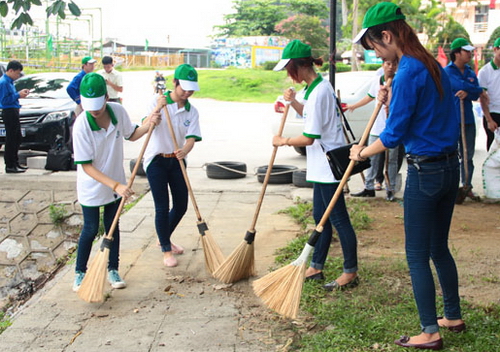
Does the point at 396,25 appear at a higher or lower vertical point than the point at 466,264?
higher

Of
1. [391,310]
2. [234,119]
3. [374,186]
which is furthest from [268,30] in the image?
[391,310]

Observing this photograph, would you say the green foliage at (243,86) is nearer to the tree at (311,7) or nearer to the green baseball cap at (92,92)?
the tree at (311,7)

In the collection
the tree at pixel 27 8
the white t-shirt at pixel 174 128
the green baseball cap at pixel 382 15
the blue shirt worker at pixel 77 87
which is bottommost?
the white t-shirt at pixel 174 128

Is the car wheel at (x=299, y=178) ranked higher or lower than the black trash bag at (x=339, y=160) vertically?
lower

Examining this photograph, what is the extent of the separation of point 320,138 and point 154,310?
1744 millimetres

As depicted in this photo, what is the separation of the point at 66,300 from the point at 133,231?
1888mm

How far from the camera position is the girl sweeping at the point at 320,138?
446 cm

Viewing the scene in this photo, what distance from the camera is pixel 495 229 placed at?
6523 mm

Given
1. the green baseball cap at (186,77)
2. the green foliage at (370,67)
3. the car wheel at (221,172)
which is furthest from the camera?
the green foliage at (370,67)

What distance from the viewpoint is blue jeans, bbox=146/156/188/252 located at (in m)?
5.42

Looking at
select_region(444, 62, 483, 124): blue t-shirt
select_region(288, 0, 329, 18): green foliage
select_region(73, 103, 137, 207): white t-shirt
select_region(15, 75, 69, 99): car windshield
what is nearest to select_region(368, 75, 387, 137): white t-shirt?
select_region(444, 62, 483, 124): blue t-shirt

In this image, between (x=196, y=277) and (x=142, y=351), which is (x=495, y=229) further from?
(x=142, y=351)

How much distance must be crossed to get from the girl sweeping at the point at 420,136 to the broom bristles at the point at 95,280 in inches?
88.1

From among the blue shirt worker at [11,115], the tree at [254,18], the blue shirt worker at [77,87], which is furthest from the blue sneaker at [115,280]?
the tree at [254,18]
